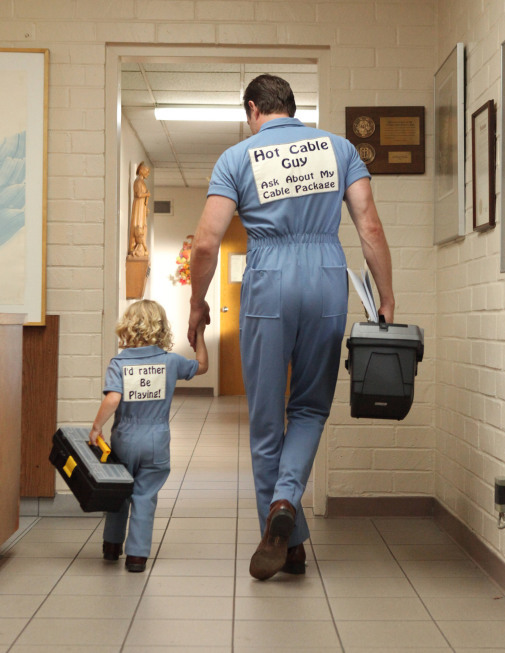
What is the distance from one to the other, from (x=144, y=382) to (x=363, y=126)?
1.61 m

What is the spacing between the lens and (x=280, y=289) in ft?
8.49

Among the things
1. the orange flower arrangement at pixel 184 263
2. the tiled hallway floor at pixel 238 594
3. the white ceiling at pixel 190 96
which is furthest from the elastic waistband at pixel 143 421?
the orange flower arrangement at pixel 184 263

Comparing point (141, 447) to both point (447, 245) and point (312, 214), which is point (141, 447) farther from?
point (447, 245)

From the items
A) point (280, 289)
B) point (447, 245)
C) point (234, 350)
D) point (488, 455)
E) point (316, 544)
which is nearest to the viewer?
point (280, 289)

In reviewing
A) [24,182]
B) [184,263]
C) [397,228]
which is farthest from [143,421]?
[184,263]

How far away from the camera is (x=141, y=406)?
2.86m

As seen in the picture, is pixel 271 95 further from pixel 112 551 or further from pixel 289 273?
pixel 112 551

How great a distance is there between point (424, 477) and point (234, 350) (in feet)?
22.5

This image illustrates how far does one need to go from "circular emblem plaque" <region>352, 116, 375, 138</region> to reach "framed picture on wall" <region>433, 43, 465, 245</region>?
28 cm

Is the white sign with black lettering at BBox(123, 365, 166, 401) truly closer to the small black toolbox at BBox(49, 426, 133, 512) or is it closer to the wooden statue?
the small black toolbox at BBox(49, 426, 133, 512)

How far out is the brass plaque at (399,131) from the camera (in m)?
3.64

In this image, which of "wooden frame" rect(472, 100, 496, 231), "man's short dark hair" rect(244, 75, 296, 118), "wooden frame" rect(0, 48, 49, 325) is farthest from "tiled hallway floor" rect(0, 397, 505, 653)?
"man's short dark hair" rect(244, 75, 296, 118)

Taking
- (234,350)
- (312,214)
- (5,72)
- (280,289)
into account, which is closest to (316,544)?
(280,289)

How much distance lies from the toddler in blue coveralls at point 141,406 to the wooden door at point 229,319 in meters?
7.43
